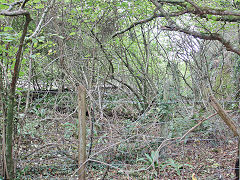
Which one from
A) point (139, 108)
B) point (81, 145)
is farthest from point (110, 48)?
point (81, 145)

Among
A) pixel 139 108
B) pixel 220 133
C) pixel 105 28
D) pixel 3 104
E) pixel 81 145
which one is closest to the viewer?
pixel 81 145

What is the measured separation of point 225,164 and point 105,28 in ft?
13.8

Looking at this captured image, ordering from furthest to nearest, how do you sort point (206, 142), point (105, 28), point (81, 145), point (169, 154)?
point (105, 28), point (206, 142), point (169, 154), point (81, 145)

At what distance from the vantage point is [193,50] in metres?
5.92

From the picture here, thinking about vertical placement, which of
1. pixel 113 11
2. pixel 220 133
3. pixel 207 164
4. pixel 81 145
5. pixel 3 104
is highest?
pixel 113 11

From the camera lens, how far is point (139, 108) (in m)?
6.04

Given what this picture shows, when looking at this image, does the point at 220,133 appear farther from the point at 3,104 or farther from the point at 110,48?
the point at 3,104

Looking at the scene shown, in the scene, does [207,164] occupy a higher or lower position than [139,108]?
lower

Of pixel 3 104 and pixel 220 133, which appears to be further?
pixel 220 133

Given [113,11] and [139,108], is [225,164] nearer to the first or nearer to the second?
[139,108]

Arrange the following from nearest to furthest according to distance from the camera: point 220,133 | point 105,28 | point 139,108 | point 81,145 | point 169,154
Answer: point 81,145, point 169,154, point 220,133, point 105,28, point 139,108

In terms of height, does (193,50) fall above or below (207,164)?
above

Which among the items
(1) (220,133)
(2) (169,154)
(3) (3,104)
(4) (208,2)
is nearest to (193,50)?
(4) (208,2)

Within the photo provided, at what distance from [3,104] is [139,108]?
12.7ft
